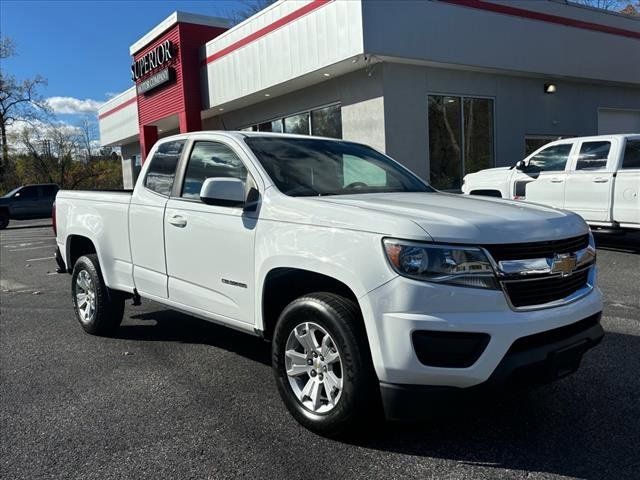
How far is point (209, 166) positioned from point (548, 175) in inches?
304

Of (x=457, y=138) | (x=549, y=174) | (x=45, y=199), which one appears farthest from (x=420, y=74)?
(x=45, y=199)

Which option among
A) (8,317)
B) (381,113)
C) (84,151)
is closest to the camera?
(8,317)

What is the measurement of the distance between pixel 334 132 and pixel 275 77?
6.91ft

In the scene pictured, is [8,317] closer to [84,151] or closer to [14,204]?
→ [14,204]

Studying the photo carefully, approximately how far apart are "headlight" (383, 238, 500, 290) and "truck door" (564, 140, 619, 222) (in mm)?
7595

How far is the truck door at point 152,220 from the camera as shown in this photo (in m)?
4.72

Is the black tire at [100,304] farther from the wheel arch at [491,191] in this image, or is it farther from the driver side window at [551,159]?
the driver side window at [551,159]

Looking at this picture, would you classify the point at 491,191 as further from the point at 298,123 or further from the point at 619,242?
the point at 298,123

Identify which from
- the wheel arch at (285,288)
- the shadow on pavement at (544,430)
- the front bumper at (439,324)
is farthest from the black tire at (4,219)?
the front bumper at (439,324)

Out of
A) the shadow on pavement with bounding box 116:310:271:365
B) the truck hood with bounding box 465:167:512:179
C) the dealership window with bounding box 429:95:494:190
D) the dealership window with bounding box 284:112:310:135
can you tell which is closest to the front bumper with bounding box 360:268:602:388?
the shadow on pavement with bounding box 116:310:271:365

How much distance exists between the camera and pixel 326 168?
14.1 ft

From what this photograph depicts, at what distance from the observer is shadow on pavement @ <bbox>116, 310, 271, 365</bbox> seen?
17.0 feet

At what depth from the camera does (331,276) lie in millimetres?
3189

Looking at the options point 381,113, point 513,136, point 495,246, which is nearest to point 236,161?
point 495,246
